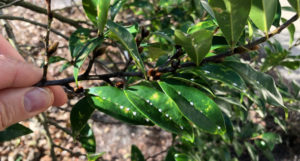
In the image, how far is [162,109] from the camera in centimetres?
57

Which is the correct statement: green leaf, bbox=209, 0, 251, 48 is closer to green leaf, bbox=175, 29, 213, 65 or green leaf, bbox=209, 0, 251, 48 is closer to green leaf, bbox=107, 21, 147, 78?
green leaf, bbox=175, 29, 213, 65

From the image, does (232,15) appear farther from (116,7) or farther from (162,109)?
(116,7)

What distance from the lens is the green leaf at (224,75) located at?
0.59 meters

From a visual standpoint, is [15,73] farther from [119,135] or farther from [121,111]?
[119,135]

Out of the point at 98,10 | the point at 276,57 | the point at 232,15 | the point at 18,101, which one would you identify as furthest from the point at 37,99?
the point at 276,57

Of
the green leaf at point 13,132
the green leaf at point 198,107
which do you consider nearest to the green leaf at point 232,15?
the green leaf at point 198,107

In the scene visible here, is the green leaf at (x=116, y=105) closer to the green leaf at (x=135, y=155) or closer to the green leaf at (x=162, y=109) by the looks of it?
the green leaf at (x=162, y=109)

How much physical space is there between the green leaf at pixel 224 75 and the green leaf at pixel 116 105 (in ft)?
0.63

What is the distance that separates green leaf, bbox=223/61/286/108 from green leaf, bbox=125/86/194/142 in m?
0.20

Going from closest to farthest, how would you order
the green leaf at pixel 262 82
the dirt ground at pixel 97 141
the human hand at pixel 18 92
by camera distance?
the green leaf at pixel 262 82
the human hand at pixel 18 92
the dirt ground at pixel 97 141

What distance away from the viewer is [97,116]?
95.7 inches

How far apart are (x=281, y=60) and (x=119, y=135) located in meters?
1.58

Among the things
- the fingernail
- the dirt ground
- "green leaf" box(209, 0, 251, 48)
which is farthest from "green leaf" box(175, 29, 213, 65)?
the dirt ground

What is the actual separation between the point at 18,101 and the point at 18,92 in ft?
0.11
